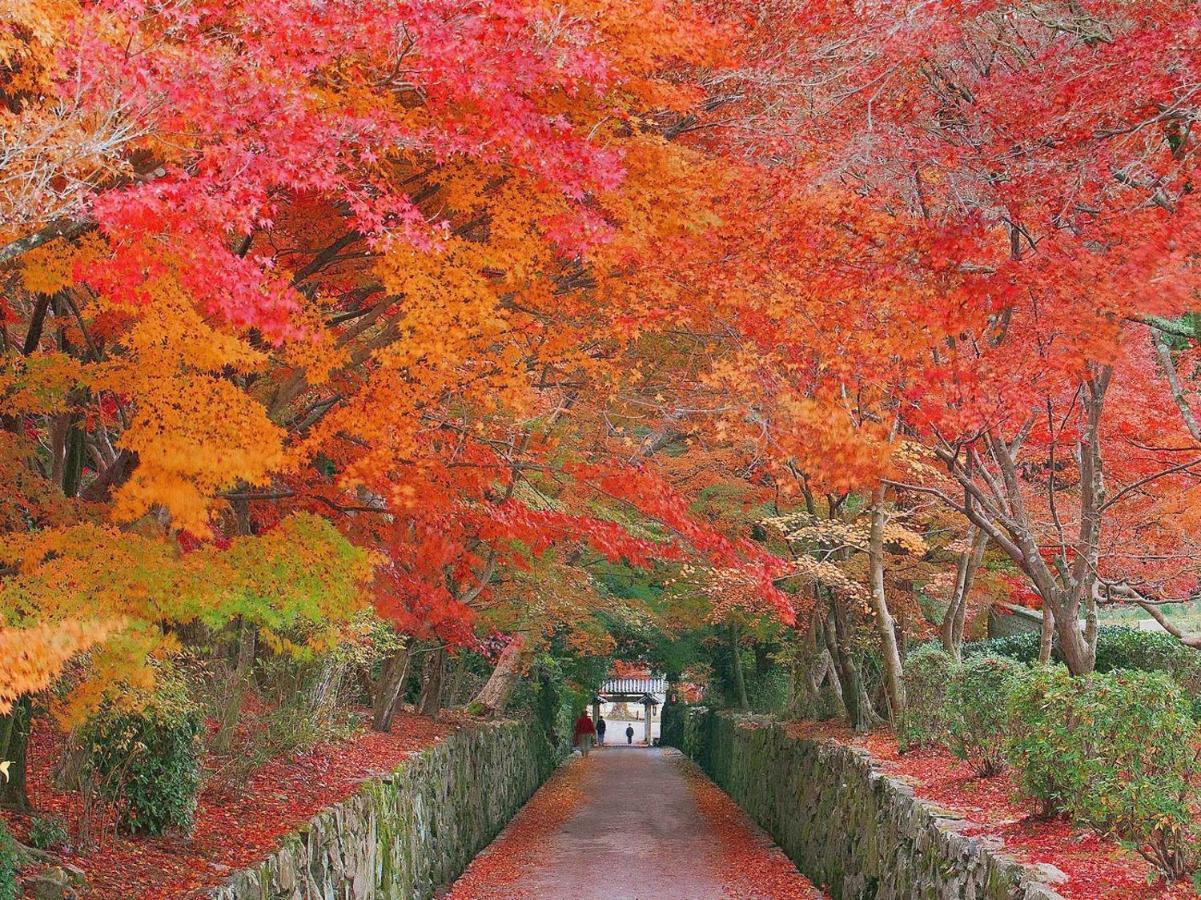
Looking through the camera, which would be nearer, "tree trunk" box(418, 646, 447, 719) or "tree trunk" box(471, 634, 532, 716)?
"tree trunk" box(418, 646, 447, 719)

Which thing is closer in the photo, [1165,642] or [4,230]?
[4,230]

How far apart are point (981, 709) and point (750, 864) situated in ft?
21.1

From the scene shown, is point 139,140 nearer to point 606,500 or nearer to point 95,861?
point 95,861

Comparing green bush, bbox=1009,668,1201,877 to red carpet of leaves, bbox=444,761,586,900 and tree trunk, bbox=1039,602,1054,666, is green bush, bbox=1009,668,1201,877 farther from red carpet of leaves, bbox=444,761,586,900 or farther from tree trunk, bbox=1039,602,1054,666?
red carpet of leaves, bbox=444,761,586,900

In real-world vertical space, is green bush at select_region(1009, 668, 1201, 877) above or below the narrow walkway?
above

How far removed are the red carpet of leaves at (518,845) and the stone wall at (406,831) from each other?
0.81 ft

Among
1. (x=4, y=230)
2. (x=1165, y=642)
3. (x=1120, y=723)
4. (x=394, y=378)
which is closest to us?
(x=4, y=230)

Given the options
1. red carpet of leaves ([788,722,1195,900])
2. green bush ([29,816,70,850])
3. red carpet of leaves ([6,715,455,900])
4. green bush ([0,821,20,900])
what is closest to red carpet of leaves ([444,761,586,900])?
red carpet of leaves ([6,715,455,900])

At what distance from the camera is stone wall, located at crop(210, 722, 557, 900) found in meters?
8.65

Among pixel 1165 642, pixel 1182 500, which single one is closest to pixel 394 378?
pixel 1182 500

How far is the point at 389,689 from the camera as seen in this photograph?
57.8 ft

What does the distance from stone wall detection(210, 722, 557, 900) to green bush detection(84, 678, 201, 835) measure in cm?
86

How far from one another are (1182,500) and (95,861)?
1352 centimetres

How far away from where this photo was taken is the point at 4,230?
19.4 feet
